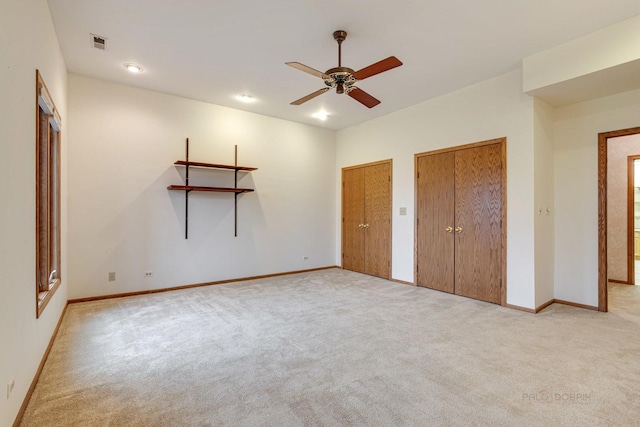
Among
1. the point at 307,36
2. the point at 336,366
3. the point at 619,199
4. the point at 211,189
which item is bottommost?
the point at 336,366

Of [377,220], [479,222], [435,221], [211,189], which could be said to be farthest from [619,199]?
[211,189]

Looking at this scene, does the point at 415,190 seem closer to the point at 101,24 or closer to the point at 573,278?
the point at 573,278

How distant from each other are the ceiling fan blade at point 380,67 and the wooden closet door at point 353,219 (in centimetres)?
336

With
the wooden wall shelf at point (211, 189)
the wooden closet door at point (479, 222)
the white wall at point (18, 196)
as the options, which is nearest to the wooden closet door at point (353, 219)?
the wooden closet door at point (479, 222)

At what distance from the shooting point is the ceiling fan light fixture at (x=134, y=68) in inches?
150

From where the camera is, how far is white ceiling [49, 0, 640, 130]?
8.96ft

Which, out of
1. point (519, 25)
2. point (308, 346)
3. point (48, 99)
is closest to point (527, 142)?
point (519, 25)

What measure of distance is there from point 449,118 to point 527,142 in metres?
1.19

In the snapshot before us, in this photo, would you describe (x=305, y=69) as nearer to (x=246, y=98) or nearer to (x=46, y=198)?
(x=246, y=98)

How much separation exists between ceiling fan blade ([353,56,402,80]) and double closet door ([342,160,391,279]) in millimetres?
2890

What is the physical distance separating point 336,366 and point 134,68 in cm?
426

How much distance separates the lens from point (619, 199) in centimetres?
514

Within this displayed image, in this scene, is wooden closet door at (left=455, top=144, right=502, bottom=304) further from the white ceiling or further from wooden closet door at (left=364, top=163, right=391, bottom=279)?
wooden closet door at (left=364, top=163, right=391, bottom=279)

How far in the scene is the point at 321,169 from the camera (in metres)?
6.62
